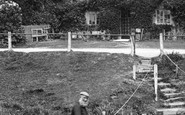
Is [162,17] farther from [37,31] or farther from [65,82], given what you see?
[65,82]

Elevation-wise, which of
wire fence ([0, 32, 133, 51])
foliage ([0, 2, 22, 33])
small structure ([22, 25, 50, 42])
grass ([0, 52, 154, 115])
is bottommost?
grass ([0, 52, 154, 115])

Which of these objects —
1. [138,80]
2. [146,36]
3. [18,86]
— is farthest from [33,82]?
[146,36]

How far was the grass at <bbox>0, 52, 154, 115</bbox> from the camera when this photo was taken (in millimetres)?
13594

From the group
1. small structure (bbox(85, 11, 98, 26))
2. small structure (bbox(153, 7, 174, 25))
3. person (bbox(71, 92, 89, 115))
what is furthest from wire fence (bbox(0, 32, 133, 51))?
person (bbox(71, 92, 89, 115))

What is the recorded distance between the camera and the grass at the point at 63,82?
44.6 ft

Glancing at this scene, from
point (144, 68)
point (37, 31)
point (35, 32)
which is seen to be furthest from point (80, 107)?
point (37, 31)

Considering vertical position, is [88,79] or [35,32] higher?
[35,32]

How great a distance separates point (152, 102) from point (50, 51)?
26.0ft

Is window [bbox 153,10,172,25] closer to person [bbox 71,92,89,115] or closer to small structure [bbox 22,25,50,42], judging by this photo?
small structure [bbox 22,25,50,42]

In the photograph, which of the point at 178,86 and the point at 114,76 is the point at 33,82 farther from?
the point at 178,86

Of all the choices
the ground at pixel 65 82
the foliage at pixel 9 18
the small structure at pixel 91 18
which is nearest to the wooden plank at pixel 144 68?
the ground at pixel 65 82

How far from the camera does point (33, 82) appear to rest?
1595cm

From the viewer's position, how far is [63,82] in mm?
15750

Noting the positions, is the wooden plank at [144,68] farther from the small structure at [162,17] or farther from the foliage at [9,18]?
the small structure at [162,17]
